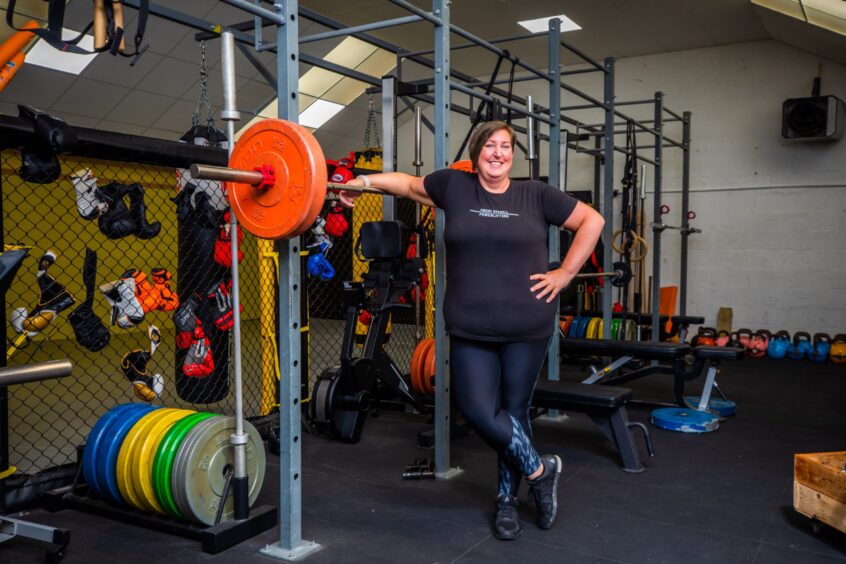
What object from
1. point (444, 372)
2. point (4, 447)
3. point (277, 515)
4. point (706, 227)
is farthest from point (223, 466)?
point (706, 227)

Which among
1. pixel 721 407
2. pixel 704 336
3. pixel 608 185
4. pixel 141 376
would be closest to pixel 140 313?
pixel 141 376

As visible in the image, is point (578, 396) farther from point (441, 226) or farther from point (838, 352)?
point (838, 352)

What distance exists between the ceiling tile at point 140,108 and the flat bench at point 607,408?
5.02 m

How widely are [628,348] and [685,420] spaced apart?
0.56m

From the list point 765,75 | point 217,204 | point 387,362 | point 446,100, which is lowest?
point 387,362

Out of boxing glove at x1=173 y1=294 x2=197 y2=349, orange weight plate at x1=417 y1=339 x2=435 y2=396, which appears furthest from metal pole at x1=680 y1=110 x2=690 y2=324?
boxing glove at x1=173 y1=294 x2=197 y2=349

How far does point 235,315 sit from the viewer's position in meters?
2.15

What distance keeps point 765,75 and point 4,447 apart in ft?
22.6

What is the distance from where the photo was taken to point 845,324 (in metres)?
6.44

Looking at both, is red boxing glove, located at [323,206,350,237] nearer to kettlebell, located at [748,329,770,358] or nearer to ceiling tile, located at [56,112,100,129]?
ceiling tile, located at [56,112,100,129]

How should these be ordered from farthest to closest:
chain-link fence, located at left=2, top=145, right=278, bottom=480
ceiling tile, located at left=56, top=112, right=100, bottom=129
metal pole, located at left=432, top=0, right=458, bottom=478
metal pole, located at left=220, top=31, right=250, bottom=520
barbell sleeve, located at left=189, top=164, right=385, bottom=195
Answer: ceiling tile, located at left=56, top=112, right=100, bottom=129
metal pole, located at left=432, top=0, right=458, bottom=478
chain-link fence, located at left=2, top=145, right=278, bottom=480
metal pole, located at left=220, top=31, right=250, bottom=520
barbell sleeve, located at left=189, top=164, right=385, bottom=195

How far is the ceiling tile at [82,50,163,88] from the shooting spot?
19.0 feet

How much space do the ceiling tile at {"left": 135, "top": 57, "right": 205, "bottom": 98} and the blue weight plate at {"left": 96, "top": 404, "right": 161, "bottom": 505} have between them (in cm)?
449

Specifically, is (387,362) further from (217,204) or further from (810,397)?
(810,397)
